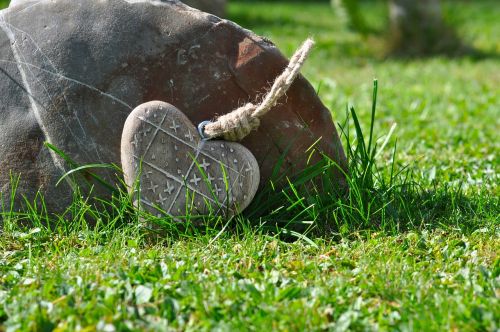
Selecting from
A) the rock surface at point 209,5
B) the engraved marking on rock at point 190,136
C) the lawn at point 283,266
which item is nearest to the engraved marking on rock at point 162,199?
the lawn at point 283,266

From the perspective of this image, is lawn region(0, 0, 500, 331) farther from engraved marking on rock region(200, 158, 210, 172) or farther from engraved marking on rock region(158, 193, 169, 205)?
engraved marking on rock region(200, 158, 210, 172)

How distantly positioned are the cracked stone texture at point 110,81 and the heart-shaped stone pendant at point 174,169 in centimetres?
16

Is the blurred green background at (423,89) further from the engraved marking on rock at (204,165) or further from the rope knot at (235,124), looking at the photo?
the engraved marking on rock at (204,165)

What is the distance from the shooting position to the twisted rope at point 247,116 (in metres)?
3.27

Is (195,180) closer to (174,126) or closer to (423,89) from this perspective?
(174,126)

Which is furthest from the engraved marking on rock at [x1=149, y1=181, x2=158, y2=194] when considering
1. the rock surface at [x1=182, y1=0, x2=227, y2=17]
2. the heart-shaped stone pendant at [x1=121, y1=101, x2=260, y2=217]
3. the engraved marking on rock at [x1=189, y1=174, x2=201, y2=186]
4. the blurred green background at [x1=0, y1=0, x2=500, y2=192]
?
the rock surface at [x1=182, y1=0, x2=227, y2=17]

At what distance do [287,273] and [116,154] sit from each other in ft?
3.10

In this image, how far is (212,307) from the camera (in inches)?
103

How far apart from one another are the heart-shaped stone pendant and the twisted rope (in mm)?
90

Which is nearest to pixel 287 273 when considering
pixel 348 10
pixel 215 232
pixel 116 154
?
pixel 215 232

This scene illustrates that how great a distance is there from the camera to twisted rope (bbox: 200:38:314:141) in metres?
3.27

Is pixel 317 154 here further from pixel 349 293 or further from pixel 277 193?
pixel 349 293

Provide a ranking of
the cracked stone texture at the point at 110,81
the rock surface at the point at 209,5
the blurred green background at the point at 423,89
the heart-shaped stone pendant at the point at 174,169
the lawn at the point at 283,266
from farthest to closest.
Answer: the rock surface at the point at 209,5, the blurred green background at the point at 423,89, the cracked stone texture at the point at 110,81, the heart-shaped stone pendant at the point at 174,169, the lawn at the point at 283,266

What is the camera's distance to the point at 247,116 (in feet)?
10.8
